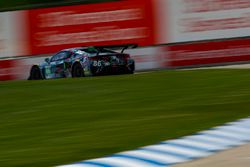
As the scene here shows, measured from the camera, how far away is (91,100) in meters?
12.2

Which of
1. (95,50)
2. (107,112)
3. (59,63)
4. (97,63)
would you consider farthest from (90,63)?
(107,112)

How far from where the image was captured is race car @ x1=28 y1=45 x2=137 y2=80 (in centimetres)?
2000

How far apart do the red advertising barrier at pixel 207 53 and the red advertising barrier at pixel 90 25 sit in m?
1.35

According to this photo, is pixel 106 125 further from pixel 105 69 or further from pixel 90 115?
pixel 105 69

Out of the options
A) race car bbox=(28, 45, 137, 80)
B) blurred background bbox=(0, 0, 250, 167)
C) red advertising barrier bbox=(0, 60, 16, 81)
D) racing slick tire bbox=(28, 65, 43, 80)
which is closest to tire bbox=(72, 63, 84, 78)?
race car bbox=(28, 45, 137, 80)

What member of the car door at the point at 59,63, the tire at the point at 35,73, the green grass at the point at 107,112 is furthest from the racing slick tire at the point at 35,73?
the green grass at the point at 107,112

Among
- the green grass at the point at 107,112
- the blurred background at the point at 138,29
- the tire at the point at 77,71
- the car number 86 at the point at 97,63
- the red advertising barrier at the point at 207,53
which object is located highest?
the blurred background at the point at 138,29

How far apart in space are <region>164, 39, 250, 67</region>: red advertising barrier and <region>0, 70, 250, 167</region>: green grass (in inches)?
242

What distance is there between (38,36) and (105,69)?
5.41 meters

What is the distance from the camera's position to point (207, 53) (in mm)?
22484

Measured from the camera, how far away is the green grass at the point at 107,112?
794cm

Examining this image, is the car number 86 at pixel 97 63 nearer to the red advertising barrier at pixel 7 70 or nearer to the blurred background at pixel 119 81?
the blurred background at pixel 119 81

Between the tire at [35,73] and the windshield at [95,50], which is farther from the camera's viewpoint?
the tire at [35,73]

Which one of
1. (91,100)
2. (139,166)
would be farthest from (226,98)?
(139,166)
